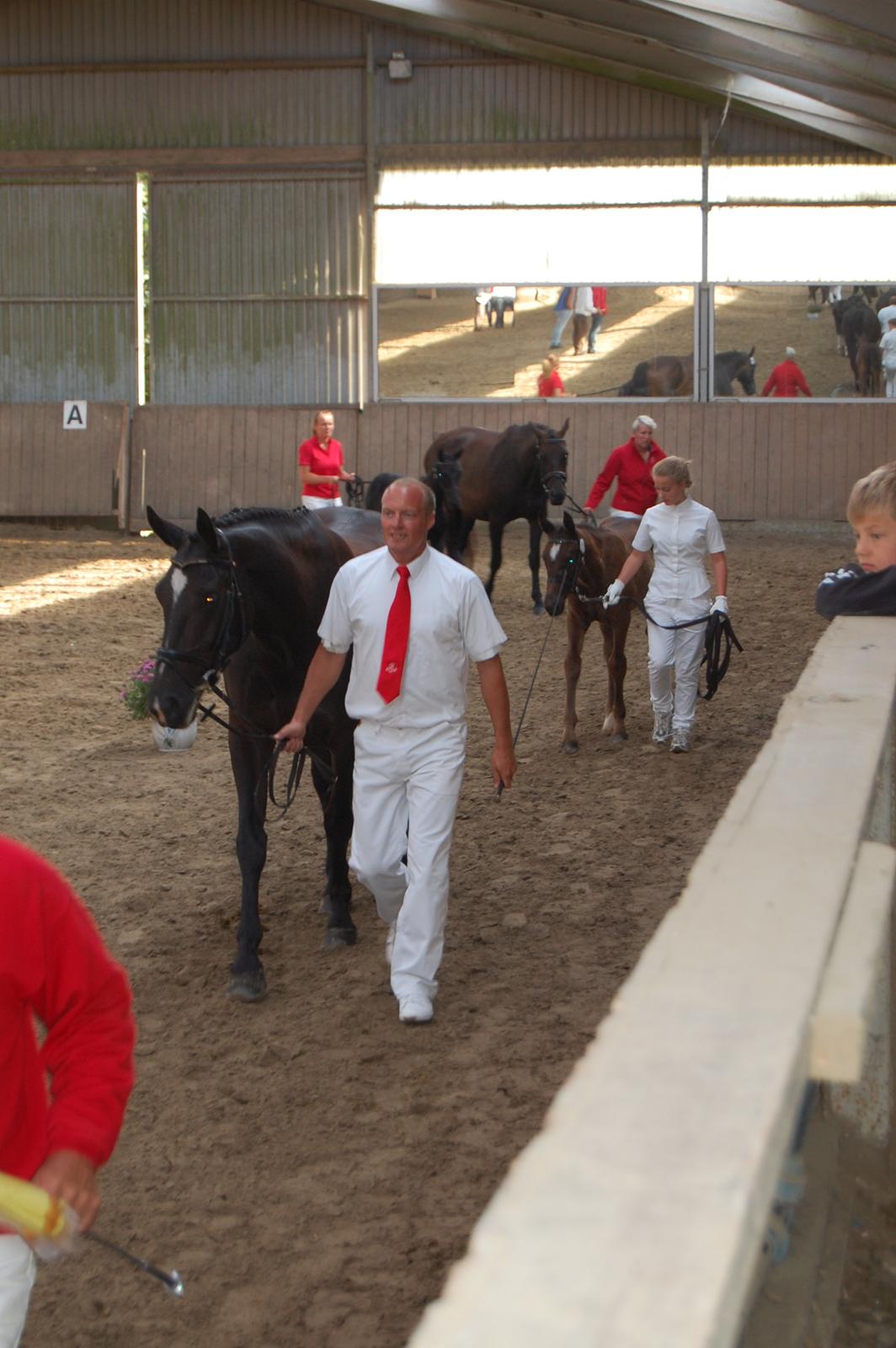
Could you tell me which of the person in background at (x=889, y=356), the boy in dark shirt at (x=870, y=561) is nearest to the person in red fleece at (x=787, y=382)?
the person in background at (x=889, y=356)

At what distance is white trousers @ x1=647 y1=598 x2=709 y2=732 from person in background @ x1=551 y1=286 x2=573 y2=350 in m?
13.4

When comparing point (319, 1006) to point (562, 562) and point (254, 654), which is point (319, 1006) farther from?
point (562, 562)

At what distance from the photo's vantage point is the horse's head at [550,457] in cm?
1468

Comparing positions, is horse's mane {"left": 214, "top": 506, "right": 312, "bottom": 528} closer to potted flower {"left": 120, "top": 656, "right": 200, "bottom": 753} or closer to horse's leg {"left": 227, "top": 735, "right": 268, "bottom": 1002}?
horse's leg {"left": 227, "top": 735, "right": 268, "bottom": 1002}

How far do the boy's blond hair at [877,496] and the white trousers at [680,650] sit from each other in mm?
5299

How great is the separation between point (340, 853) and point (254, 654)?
3.08ft

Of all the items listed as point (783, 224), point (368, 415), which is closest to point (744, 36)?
point (783, 224)

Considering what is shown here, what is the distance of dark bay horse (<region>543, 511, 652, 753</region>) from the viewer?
948 centimetres

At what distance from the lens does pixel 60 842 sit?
7.84 metres

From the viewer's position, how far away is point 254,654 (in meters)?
6.32

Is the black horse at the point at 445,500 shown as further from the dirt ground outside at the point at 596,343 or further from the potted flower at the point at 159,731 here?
the dirt ground outside at the point at 596,343

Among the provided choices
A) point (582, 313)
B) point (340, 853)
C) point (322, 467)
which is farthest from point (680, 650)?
point (582, 313)

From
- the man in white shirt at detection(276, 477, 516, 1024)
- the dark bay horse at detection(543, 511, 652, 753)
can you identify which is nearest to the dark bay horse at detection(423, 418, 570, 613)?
the dark bay horse at detection(543, 511, 652, 753)

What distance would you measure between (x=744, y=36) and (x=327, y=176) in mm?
9678
